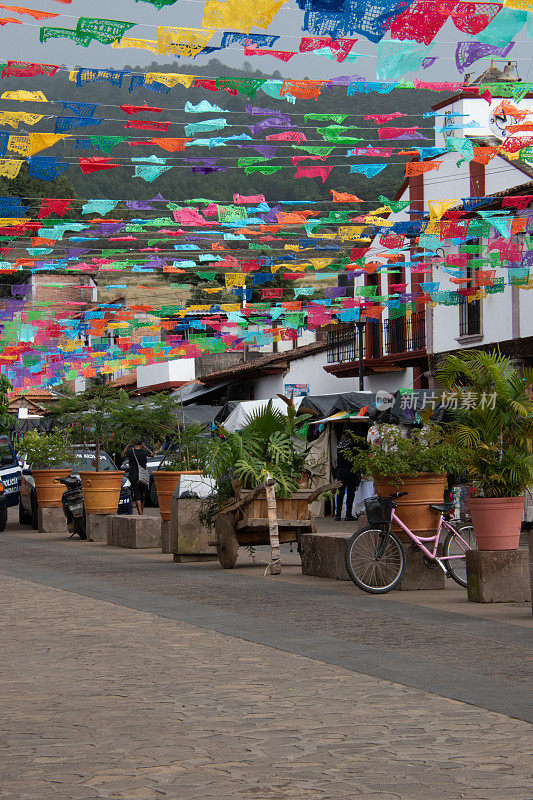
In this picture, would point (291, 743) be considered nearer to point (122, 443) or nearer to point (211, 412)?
point (122, 443)

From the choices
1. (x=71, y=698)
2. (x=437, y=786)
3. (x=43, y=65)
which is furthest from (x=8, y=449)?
(x=437, y=786)

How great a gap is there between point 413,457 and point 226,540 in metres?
3.48

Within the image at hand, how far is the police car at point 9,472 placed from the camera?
26.6 metres

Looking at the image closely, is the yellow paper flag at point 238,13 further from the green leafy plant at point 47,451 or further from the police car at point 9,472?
the police car at point 9,472

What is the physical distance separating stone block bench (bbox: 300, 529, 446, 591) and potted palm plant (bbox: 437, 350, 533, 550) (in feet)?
3.38

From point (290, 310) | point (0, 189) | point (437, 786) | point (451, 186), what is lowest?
point (437, 786)

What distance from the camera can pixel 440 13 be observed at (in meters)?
11.5

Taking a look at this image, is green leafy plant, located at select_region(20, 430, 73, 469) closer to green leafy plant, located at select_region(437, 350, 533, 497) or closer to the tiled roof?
green leafy plant, located at select_region(437, 350, 533, 497)

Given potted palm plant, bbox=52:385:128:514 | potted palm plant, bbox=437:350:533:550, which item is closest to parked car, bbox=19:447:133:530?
potted palm plant, bbox=52:385:128:514

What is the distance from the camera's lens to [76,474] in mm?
25469

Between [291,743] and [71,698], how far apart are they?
5.74ft

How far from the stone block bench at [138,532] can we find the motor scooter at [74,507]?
2092 mm

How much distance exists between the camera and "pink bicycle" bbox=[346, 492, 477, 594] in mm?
11781

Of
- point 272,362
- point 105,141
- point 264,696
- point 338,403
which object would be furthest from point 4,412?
point 264,696
